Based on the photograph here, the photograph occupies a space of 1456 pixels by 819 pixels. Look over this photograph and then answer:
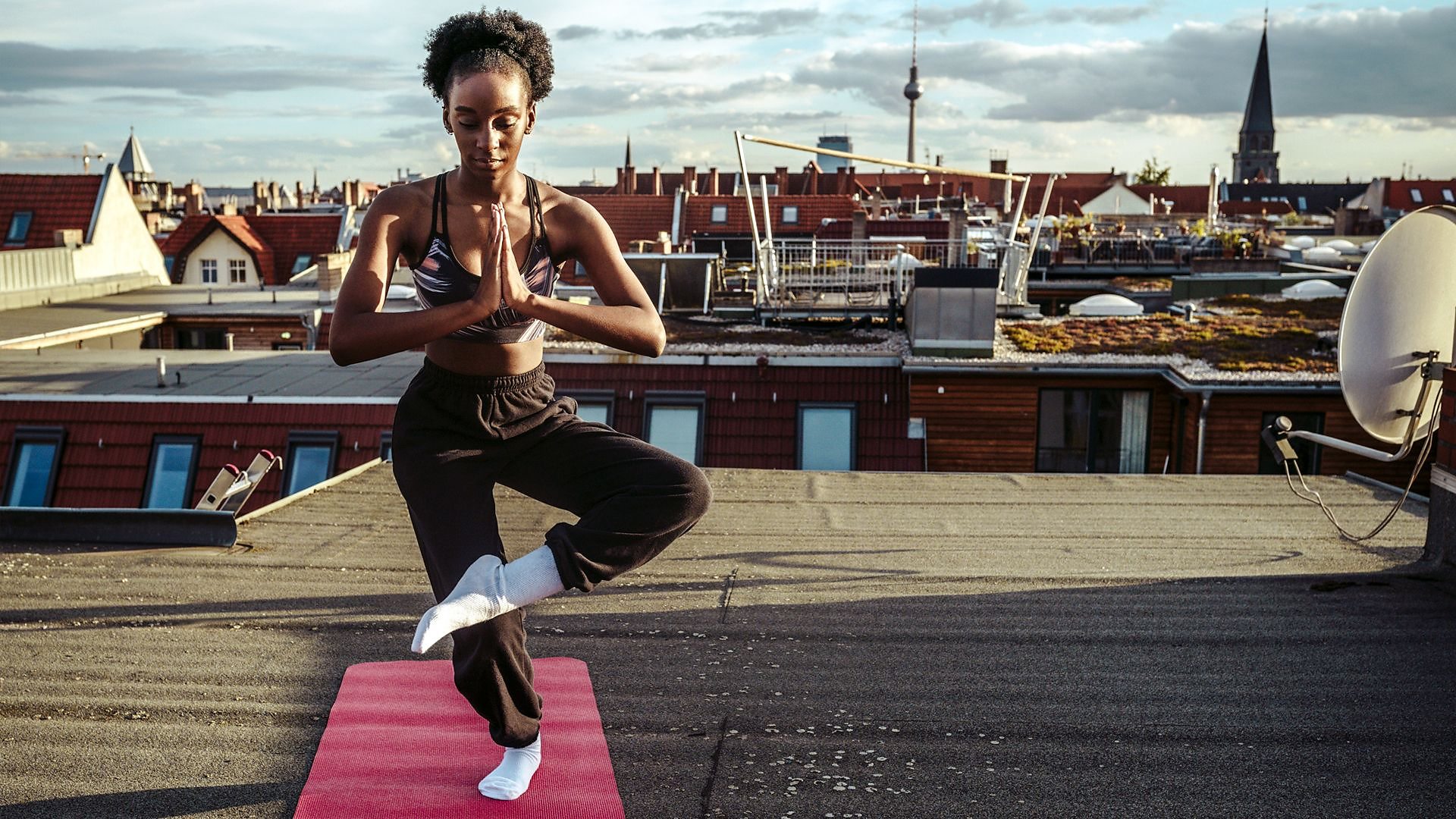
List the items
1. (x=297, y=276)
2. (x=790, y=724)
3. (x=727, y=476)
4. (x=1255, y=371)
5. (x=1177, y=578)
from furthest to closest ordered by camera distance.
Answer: (x=297, y=276), (x=1255, y=371), (x=727, y=476), (x=1177, y=578), (x=790, y=724)

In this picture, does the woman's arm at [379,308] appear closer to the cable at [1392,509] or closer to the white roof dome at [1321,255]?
the cable at [1392,509]

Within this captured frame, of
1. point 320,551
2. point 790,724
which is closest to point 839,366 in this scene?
point 320,551

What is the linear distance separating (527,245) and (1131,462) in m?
12.4

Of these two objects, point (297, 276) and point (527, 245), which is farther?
point (297, 276)

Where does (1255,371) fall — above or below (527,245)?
below

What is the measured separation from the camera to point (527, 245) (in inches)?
132

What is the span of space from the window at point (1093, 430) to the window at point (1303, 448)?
127 centimetres

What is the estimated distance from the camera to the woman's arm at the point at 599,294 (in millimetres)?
3062

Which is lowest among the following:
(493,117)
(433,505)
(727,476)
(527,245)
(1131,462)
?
(1131,462)

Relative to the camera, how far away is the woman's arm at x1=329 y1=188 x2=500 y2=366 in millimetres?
3018

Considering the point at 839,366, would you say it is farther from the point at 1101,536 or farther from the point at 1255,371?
the point at 1101,536

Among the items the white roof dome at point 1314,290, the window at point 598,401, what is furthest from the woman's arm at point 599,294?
the white roof dome at point 1314,290

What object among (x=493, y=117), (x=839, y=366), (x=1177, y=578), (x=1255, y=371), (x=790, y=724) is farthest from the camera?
(x=839, y=366)

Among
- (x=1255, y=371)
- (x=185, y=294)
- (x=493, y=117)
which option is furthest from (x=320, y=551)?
(x=185, y=294)
